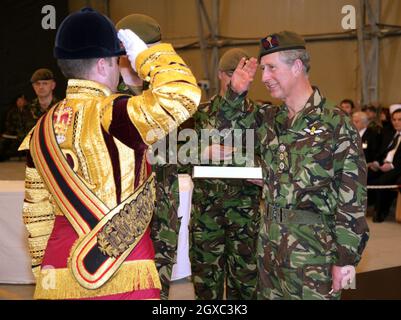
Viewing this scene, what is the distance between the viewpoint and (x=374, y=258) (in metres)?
6.75

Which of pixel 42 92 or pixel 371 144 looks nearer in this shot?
pixel 42 92

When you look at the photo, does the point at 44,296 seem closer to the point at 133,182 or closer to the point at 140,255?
the point at 140,255

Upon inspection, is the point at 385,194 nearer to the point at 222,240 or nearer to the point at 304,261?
the point at 222,240

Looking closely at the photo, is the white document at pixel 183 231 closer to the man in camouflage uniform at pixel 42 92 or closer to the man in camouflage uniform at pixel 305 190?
the man in camouflage uniform at pixel 42 92

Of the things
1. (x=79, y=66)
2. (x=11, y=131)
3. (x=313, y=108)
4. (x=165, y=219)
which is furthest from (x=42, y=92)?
(x=11, y=131)

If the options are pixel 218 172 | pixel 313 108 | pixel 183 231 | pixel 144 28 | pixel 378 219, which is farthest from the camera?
pixel 378 219

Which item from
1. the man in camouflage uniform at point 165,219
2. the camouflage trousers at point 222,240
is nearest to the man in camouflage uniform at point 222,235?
the camouflage trousers at point 222,240

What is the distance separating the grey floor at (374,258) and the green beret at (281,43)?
9.68ft

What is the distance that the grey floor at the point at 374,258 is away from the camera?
545 centimetres

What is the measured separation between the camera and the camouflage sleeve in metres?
2.76

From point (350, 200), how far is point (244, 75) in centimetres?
80

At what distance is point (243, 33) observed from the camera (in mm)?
16344

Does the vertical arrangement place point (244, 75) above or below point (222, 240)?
above

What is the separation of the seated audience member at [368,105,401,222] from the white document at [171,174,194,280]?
430 centimetres
